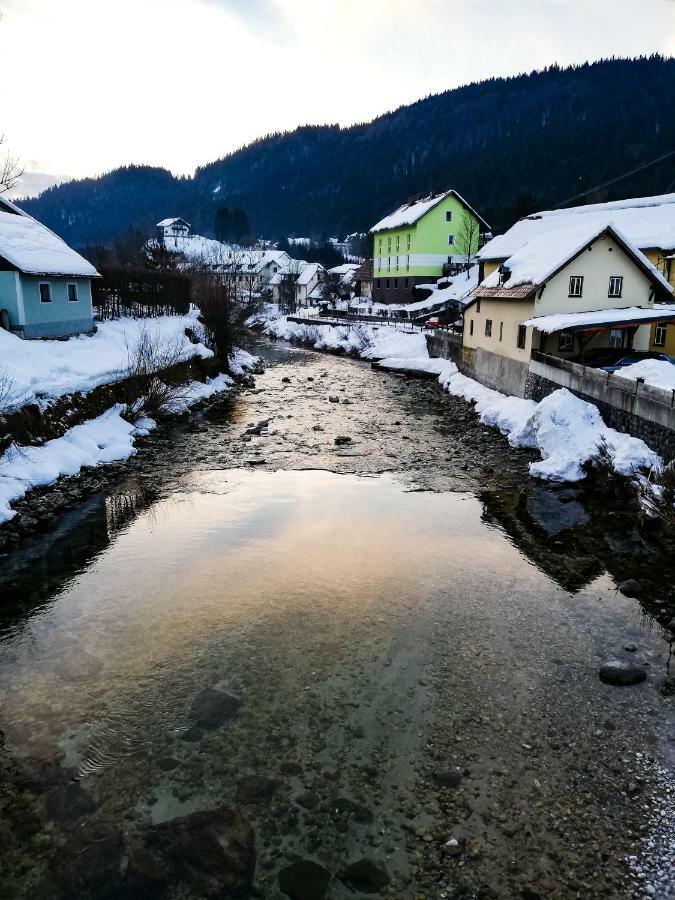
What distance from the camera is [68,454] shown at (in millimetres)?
16594

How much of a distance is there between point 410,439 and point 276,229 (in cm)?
14754

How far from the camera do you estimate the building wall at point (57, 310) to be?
23.6 m

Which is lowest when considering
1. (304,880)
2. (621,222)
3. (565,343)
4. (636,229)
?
(304,880)

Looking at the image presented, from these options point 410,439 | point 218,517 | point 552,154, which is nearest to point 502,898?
point 218,517

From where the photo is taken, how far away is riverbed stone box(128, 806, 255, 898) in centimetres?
513

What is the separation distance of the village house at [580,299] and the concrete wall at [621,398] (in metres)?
1.62

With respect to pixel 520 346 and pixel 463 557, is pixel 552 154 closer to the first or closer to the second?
pixel 520 346

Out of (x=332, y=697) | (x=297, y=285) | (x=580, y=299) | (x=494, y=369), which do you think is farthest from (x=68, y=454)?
(x=297, y=285)

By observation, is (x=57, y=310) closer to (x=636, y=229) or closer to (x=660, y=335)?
(x=660, y=335)

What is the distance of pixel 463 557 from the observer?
1176cm

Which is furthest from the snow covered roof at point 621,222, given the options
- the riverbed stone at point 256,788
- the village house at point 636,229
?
the riverbed stone at point 256,788

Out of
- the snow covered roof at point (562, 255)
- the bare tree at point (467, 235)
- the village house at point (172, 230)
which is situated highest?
the village house at point (172, 230)

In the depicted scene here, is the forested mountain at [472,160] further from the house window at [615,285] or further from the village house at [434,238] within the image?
the house window at [615,285]

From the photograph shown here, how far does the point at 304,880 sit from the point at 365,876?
0.54 meters
